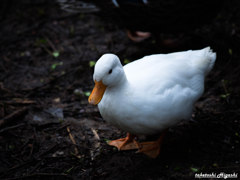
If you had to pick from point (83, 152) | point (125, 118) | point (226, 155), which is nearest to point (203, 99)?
point (226, 155)

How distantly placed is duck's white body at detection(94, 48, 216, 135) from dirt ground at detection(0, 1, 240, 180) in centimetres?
44

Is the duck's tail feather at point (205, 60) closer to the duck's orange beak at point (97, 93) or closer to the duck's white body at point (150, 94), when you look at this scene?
the duck's white body at point (150, 94)

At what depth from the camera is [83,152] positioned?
2.77 m

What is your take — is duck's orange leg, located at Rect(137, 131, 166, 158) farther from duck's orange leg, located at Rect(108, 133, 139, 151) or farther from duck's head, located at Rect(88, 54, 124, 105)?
duck's head, located at Rect(88, 54, 124, 105)

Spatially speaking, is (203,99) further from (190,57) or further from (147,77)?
(147,77)

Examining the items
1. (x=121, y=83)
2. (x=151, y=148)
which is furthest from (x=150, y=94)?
(x=151, y=148)

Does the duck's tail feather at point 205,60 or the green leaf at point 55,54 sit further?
the green leaf at point 55,54

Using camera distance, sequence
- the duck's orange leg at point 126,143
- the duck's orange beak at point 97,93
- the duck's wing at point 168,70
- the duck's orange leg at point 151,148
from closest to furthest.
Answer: the duck's orange beak at point 97,93 < the duck's wing at point 168,70 < the duck's orange leg at point 151,148 < the duck's orange leg at point 126,143

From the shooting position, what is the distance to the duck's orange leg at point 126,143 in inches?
110

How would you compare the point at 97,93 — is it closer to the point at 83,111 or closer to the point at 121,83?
the point at 121,83

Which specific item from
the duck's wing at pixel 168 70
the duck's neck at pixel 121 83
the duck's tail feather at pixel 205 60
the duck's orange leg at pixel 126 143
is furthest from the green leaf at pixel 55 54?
the duck's tail feather at pixel 205 60

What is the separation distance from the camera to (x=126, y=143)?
285 centimetres

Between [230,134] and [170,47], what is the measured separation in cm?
195

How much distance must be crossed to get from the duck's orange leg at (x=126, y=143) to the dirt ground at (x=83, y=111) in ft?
0.25
